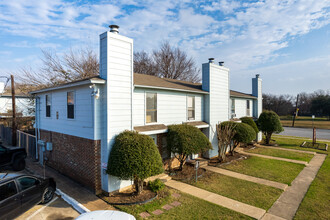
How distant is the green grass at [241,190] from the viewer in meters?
7.78

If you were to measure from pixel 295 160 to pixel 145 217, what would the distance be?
12966 mm

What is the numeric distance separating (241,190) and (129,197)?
5.11 m

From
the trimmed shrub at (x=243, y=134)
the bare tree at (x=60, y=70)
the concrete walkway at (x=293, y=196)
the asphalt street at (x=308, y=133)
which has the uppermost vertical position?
the bare tree at (x=60, y=70)

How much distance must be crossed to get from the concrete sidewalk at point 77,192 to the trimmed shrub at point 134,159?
1.20 meters

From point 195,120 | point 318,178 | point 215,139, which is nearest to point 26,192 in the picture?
point 195,120

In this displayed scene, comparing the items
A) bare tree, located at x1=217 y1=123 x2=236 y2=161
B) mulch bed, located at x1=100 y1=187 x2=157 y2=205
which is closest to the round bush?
bare tree, located at x1=217 y1=123 x2=236 y2=161

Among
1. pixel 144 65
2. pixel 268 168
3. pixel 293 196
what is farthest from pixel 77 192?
pixel 144 65

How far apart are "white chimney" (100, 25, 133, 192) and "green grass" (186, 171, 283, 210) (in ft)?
13.6

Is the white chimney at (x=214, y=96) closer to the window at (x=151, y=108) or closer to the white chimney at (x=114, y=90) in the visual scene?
the window at (x=151, y=108)

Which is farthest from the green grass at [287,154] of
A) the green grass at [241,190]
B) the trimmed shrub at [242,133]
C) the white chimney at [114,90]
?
the white chimney at [114,90]

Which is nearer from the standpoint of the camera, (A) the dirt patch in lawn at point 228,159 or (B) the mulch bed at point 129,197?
(B) the mulch bed at point 129,197

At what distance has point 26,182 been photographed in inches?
245

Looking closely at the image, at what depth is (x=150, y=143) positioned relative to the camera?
8.09 m

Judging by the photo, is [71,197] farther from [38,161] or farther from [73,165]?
[38,161]
